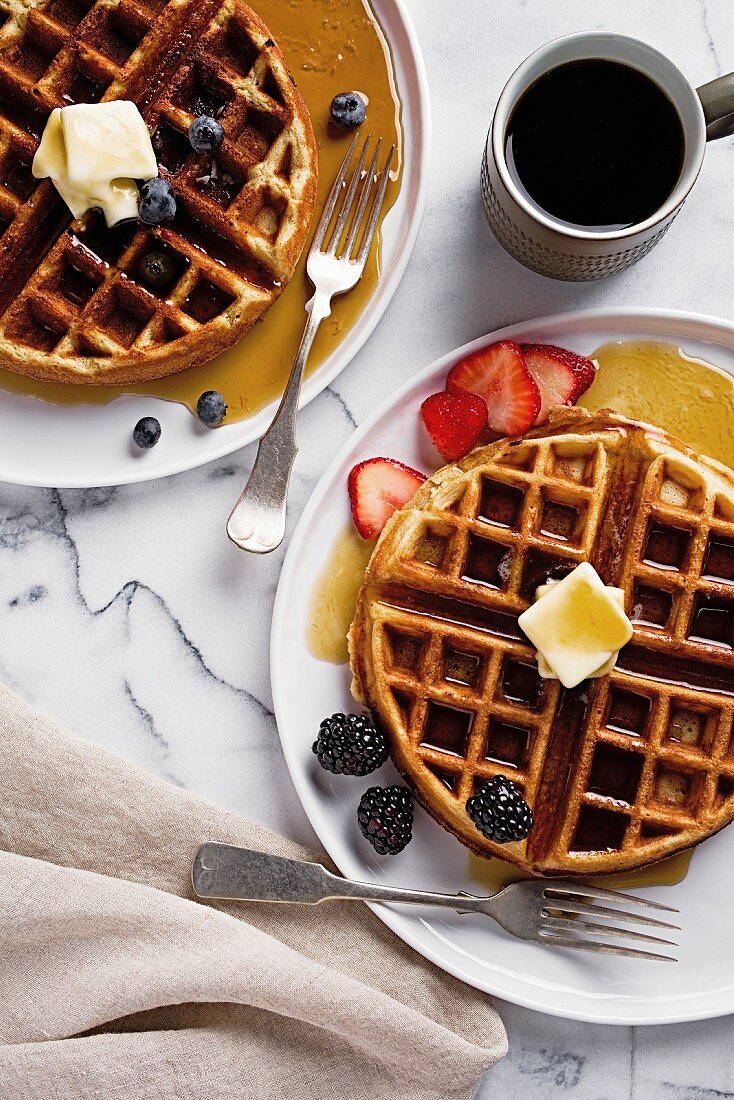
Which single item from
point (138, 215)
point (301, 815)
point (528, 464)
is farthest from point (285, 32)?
point (301, 815)

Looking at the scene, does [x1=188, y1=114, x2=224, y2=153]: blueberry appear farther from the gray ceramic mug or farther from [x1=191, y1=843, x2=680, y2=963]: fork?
[x1=191, y1=843, x2=680, y2=963]: fork

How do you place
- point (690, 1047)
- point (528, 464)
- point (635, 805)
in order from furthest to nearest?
point (690, 1047) < point (528, 464) < point (635, 805)

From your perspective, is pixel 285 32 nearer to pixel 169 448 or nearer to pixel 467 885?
pixel 169 448

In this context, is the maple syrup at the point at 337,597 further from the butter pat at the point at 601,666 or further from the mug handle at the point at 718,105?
the mug handle at the point at 718,105

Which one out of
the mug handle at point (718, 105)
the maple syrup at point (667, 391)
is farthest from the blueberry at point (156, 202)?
the mug handle at point (718, 105)

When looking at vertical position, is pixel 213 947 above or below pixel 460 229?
below

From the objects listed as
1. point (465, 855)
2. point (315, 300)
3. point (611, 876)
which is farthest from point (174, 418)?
point (611, 876)

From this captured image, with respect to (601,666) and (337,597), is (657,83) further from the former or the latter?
(337,597)
